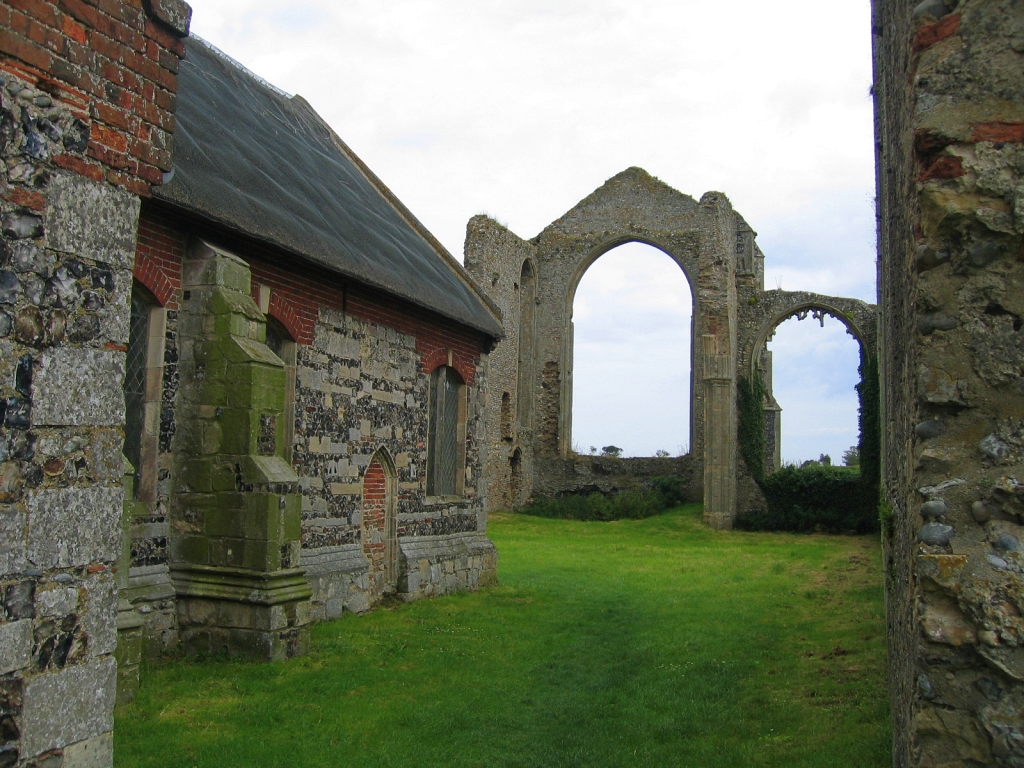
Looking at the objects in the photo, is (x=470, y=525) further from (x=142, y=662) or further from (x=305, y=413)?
(x=142, y=662)

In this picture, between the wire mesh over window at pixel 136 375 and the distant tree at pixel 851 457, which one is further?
the distant tree at pixel 851 457

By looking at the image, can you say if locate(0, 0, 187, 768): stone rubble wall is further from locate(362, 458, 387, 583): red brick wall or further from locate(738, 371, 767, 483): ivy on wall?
locate(738, 371, 767, 483): ivy on wall

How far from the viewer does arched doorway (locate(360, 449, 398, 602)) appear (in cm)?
1213

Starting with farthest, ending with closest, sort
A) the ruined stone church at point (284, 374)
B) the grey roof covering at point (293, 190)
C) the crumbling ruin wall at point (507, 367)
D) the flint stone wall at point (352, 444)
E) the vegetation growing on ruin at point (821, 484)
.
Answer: the crumbling ruin wall at point (507, 367)
the vegetation growing on ruin at point (821, 484)
the flint stone wall at point (352, 444)
the grey roof covering at point (293, 190)
the ruined stone church at point (284, 374)

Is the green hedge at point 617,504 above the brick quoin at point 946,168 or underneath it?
underneath

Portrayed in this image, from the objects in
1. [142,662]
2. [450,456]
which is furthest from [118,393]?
[450,456]

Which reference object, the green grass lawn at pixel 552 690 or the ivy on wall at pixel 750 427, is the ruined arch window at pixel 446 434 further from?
the ivy on wall at pixel 750 427

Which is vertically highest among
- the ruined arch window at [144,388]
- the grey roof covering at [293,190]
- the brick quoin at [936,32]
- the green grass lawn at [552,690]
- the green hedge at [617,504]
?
the grey roof covering at [293,190]

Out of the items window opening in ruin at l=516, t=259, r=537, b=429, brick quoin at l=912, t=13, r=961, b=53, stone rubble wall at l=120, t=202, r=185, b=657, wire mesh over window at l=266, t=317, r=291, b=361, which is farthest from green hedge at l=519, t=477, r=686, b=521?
brick quoin at l=912, t=13, r=961, b=53

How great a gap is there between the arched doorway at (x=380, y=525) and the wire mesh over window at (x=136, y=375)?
13.3 feet

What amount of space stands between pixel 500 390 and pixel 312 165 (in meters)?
17.1

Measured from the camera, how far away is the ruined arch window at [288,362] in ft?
33.9

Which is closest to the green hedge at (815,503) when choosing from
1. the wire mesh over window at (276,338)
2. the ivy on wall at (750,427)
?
the ivy on wall at (750,427)

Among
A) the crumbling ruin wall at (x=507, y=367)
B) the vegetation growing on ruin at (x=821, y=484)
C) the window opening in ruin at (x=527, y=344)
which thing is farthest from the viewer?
the window opening in ruin at (x=527, y=344)
